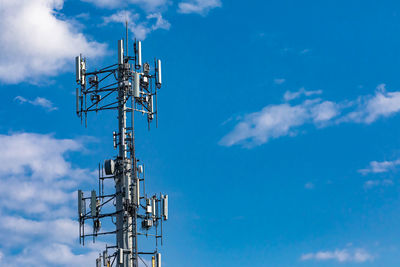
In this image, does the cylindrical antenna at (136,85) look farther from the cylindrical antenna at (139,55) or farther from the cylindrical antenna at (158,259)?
the cylindrical antenna at (158,259)

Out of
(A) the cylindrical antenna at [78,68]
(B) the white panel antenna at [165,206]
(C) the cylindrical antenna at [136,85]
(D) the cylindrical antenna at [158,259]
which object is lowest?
(D) the cylindrical antenna at [158,259]

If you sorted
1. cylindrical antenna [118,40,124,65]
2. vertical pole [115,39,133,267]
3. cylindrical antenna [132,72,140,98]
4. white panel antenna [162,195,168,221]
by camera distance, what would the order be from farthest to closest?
1. cylindrical antenna [118,40,124,65]
2. cylindrical antenna [132,72,140,98]
3. white panel antenna [162,195,168,221]
4. vertical pole [115,39,133,267]

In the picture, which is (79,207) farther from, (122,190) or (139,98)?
(139,98)

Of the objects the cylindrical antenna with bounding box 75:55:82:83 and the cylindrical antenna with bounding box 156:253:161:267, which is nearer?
the cylindrical antenna with bounding box 156:253:161:267

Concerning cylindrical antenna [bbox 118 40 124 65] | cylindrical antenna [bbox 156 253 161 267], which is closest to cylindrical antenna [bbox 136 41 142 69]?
cylindrical antenna [bbox 118 40 124 65]

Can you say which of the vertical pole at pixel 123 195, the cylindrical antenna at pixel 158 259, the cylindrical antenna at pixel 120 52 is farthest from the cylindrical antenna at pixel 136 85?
the cylindrical antenna at pixel 158 259

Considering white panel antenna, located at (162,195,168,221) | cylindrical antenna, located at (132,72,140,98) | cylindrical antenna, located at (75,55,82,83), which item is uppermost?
cylindrical antenna, located at (75,55,82,83)

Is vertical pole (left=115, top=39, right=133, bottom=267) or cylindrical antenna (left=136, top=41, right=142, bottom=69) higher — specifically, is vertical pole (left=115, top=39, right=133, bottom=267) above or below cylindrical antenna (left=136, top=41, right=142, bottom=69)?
below

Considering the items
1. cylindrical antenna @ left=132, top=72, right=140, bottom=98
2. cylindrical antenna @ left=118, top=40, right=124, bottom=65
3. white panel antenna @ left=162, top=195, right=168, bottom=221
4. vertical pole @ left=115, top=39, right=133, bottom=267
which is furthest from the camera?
cylindrical antenna @ left=118, top=40, right=124, bottom=65

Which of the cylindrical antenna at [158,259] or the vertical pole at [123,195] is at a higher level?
the vertical pole at [123,195]

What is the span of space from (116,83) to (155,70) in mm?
3503

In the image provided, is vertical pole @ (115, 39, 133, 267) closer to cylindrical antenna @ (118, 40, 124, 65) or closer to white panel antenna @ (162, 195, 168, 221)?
cylindrical antenna @ (118, 40, 124, 65)

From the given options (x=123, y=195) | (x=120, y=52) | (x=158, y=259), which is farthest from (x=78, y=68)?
(x=158, y=259)

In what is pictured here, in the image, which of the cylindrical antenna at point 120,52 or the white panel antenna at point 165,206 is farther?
the cylindrical antenna at point 120,52
